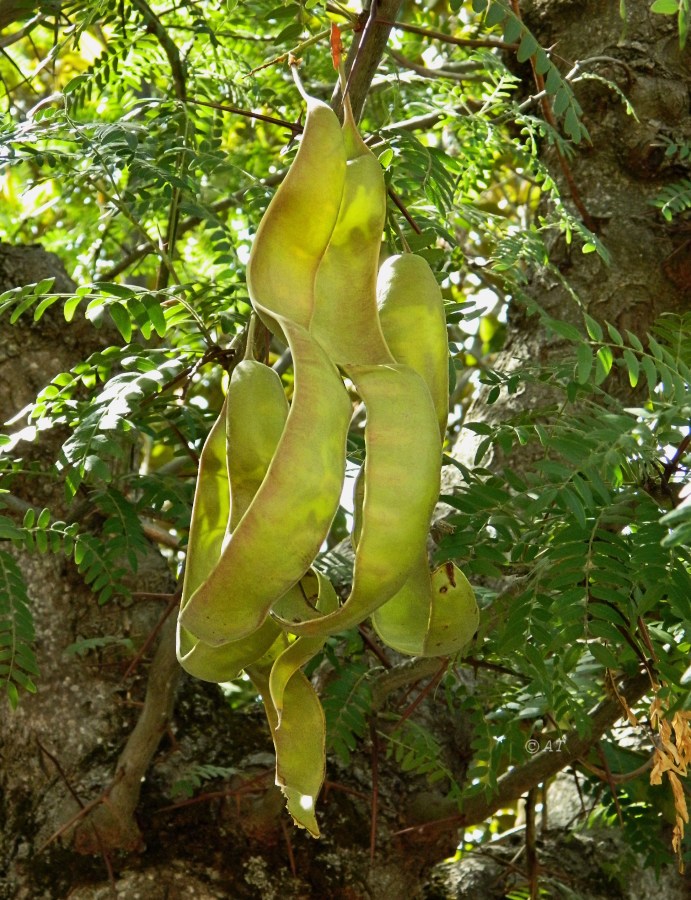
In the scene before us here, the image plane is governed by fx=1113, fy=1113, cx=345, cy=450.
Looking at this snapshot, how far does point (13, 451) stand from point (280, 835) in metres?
0.86

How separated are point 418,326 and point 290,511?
0.95ft

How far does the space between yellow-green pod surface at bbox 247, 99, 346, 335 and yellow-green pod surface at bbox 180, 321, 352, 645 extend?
99 millimetres

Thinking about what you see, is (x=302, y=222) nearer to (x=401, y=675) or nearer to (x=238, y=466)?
(x=238, y=466)

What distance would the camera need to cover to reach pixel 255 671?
3.93 ft

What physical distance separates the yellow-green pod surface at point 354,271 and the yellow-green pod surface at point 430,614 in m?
0.21

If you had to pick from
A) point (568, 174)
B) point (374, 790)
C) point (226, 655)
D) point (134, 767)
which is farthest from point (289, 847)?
point (568, 174)

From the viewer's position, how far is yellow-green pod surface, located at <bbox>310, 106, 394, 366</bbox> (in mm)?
1000

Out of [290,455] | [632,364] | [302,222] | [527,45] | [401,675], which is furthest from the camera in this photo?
[401,675]

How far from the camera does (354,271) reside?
104 cm

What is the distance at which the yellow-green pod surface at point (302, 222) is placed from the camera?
3.26 feet

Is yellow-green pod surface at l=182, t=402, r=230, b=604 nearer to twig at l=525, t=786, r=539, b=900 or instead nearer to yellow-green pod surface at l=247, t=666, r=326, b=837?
yellow-green pod surface at l=247, t=666, r=326, b=837

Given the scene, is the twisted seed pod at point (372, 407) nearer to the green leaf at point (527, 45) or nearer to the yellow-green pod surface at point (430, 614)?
the yellow-green pod surface at point (430, 614)

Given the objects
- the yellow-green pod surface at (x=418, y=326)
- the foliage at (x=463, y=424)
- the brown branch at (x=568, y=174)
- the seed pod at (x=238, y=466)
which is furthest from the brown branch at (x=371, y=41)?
the brown branch at (x=568, y=174)

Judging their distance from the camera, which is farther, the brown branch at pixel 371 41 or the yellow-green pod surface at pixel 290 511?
the brown branch at pixel 371 41
